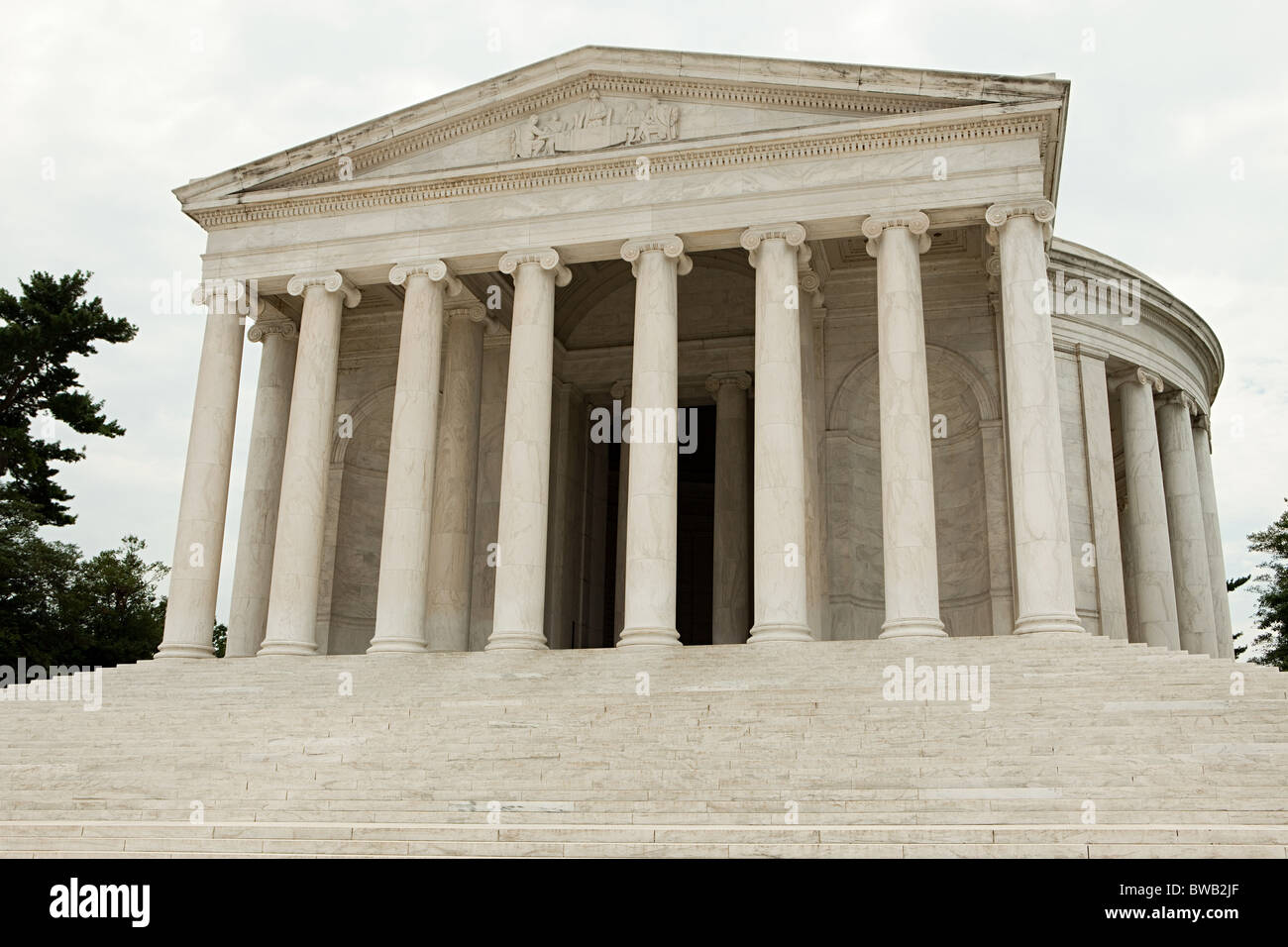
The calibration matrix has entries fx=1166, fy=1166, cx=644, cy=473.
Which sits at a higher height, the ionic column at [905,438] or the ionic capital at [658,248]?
the ionic capital at [658,248]

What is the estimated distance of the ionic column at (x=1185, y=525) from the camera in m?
53.5

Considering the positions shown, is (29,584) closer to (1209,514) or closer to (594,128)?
(594,128)

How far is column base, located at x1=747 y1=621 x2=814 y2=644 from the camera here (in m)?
35.9

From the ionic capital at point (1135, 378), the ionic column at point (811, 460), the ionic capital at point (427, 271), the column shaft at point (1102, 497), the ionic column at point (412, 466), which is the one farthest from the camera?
the ionic capital at point (1135, 378)

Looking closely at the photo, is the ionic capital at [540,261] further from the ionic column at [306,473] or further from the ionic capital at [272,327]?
the ionic capital at [272,327]

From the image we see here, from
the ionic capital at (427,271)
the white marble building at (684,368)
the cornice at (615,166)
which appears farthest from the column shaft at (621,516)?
the cornice at (615,166)

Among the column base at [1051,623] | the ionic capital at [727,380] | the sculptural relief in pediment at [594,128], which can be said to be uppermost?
the sculptural relief in pediment at [594,128]

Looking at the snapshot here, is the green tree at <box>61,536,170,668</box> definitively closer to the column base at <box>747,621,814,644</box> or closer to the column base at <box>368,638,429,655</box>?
the column base at <box>368,638,429,655</box>

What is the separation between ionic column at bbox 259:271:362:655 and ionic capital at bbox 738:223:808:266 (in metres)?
15.5

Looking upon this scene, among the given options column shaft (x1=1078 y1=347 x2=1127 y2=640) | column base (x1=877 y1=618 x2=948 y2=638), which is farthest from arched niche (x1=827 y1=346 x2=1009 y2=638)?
column base (x1=877 y1=618 x2=948 y2=638)

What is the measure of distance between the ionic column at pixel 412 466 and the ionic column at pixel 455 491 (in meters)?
3.81

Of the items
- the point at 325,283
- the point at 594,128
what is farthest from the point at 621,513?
the point at 594,128
